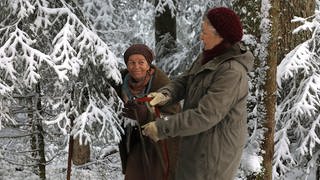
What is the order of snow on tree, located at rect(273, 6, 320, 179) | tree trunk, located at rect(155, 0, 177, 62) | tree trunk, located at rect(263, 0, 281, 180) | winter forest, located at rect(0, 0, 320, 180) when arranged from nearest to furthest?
tree trunk, located at rect(263, 0, 281, 180), winter forest, located at rect(0, 0, 320, 180), snow on tree, located at rect(273, 6, 320, 179), tree trunk, located at rect(155, 0, 177, 62)

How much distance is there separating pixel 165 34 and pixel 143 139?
517cm

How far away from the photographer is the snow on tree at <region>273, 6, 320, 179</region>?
518cm

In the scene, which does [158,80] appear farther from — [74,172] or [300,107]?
[74,172]

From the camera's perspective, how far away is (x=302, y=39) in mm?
5555

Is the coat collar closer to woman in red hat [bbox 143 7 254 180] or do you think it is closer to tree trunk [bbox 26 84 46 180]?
woman in red hat [bbox 143 7 254 180]

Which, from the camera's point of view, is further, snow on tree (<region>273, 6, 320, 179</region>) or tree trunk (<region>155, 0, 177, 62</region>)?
tree trunk (<region>155, 0, 177, 62</region>)

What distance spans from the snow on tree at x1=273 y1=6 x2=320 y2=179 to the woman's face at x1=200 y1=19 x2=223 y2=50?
7.38 ft

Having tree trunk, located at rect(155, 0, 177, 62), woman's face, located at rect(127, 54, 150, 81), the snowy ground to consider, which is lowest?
the snowy ground

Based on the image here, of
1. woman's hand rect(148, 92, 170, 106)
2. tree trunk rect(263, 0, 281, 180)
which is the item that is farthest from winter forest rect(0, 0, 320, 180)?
woman's hand rect(148, 92, 170, 106)

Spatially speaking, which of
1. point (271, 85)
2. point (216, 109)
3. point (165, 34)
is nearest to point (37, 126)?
point (271, 85)

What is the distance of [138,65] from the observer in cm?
420

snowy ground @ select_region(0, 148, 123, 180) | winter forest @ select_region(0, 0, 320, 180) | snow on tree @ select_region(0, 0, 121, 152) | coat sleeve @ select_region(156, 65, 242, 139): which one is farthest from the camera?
snowy ground @ select_region(0, 148, 123, 180)

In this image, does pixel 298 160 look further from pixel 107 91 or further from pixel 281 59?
pixel 107 91

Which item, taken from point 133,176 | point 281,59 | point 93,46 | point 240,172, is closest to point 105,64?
point 93,46
